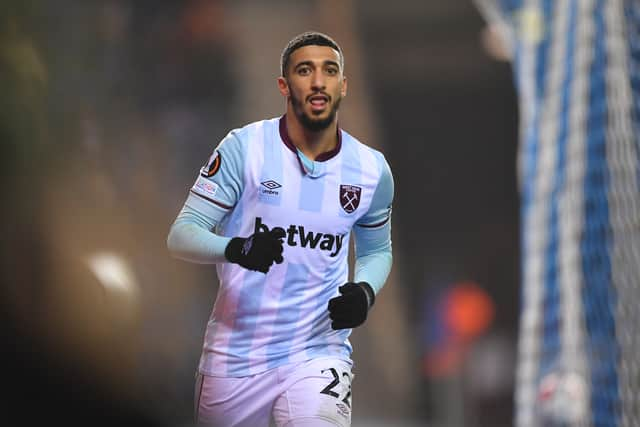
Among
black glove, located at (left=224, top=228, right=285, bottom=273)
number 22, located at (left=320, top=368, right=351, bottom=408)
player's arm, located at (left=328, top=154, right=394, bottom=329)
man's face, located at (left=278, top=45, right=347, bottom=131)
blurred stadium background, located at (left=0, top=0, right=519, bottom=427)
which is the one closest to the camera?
blurred stadium background, located at (left=0, top=0, right=519, bottom=427)

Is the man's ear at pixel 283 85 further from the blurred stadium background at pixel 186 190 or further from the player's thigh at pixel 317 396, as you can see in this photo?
the player's thigh at pixel 317 396

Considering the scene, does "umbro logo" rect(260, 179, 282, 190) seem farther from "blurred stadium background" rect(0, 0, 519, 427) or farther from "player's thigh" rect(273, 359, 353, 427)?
"player's thigh" rect(273, 359, 353, 427)

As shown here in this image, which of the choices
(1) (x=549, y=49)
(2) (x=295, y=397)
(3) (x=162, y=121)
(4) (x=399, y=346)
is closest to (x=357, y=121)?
(4) (x=399, y=346)

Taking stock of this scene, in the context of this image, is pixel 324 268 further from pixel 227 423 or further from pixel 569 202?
pixel 569 202

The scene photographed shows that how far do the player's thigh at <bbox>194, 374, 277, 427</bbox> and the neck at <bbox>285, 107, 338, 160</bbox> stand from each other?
2.03ft

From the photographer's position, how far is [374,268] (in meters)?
2.74

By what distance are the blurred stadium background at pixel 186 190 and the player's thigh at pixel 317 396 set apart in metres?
0.30

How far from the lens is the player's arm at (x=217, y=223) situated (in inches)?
91.4

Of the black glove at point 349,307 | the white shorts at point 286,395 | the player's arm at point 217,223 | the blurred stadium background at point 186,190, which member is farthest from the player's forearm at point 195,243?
the white shorts at point 286,395

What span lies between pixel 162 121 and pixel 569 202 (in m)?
2.74

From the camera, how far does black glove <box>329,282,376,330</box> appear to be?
8.07 ft

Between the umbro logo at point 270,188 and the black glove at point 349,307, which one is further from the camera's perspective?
the umbro logo at point 270,188

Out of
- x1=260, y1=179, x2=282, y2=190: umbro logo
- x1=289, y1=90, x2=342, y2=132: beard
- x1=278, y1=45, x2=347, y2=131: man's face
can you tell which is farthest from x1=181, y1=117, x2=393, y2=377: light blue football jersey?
x1=278, y1=45, x2=347, y2=131: man's face

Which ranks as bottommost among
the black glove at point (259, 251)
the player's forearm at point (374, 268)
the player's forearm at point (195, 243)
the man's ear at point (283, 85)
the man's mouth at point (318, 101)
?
the black glove at point (259, 251)
